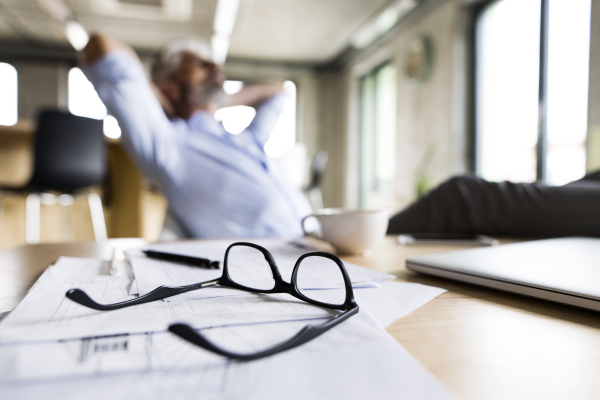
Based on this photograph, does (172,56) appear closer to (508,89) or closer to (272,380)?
(272,380)

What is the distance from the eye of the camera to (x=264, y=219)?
3.39 feet

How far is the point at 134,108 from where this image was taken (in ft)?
2.75

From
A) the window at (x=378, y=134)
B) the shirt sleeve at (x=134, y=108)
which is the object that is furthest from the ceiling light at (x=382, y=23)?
the shirt sleeve at (x=134, y=108)

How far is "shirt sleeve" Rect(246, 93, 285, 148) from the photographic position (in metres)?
1.28

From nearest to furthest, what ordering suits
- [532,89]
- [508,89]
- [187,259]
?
[187,259] → [532,89] → [508,89]

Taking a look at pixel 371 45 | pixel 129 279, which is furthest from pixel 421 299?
pixel 371 45

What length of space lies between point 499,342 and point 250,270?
243mm

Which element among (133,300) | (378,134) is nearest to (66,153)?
(133,300)

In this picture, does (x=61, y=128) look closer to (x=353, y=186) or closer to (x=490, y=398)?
(x=490, y=398)

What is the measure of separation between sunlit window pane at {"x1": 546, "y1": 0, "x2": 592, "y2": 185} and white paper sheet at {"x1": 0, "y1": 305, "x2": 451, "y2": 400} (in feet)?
8.49

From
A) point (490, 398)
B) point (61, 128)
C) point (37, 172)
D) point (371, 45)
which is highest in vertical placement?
point (371, 45)

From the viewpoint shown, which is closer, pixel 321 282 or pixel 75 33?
pixel 321 282

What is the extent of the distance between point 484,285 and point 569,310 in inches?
2.7

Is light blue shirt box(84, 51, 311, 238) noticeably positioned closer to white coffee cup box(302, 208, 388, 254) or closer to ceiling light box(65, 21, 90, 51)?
white coffee cup box(302, 208, 388, 254)
